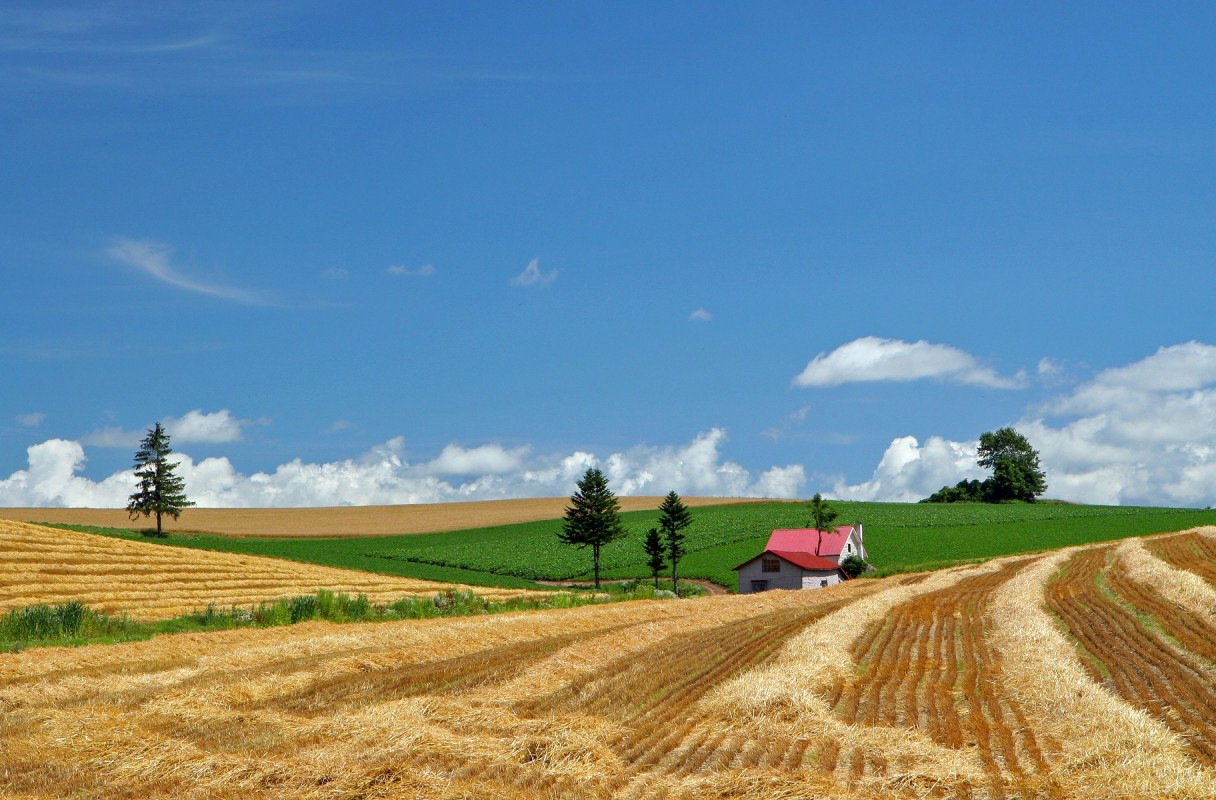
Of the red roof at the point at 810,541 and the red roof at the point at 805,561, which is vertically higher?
the red roof at the point at 810,541

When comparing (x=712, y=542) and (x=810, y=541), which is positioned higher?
(x=810, y=541)

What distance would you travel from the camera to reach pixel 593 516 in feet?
261

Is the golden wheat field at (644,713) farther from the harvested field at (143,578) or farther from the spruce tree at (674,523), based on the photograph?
the spruce tree at (674,523)

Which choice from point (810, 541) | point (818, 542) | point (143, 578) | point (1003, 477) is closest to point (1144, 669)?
point (143, 578)

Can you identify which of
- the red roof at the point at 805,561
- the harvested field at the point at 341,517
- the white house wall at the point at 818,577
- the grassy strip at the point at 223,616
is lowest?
the white house wall at the point at 818,577

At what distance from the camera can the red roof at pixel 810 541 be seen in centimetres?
8025

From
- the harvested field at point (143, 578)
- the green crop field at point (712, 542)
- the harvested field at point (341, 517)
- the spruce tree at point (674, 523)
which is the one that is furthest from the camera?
the harvested field at point (341, 517)

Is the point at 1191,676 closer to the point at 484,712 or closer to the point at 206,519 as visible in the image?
the point at 484,712

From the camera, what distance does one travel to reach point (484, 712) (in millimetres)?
14602

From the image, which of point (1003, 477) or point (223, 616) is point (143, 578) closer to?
point (223, 616)

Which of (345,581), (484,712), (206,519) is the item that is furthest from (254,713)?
(206,519)

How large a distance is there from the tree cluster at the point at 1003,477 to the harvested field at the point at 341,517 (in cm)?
4114

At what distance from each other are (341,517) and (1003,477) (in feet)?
334


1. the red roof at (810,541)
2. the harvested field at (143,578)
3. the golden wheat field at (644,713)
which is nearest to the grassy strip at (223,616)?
the harvested field at (143,578)
